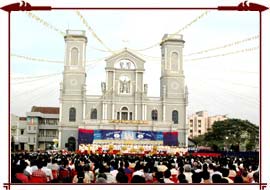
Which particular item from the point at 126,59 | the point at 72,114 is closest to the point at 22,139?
the point at 72,114

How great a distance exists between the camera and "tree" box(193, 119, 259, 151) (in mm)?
33250

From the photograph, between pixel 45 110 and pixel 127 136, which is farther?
pixel 45 110

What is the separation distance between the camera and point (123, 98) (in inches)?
1521

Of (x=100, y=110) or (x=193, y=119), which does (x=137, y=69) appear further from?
(x=193, y=119)

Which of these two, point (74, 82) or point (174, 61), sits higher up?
point (174, 61)

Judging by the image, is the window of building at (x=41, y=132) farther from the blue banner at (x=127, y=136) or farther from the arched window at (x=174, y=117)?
the arched window at (x=174, y=117)

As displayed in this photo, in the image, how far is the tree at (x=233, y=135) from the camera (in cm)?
3325

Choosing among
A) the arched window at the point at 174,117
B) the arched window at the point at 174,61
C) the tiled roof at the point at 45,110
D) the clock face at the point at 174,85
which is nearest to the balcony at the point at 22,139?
the tiled roof at the point at 45,110

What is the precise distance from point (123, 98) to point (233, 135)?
10.6 metres

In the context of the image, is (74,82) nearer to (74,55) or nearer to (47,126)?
(74,55)

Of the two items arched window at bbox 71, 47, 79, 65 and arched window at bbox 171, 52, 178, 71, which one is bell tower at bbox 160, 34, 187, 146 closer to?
arched window at bbox 171, 52, 178, 71

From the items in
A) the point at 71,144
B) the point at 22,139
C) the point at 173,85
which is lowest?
the point at 71,144

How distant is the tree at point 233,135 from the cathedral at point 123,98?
2.84 meters

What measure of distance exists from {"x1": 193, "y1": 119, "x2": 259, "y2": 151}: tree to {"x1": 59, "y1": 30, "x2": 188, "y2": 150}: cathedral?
2.84 meters
